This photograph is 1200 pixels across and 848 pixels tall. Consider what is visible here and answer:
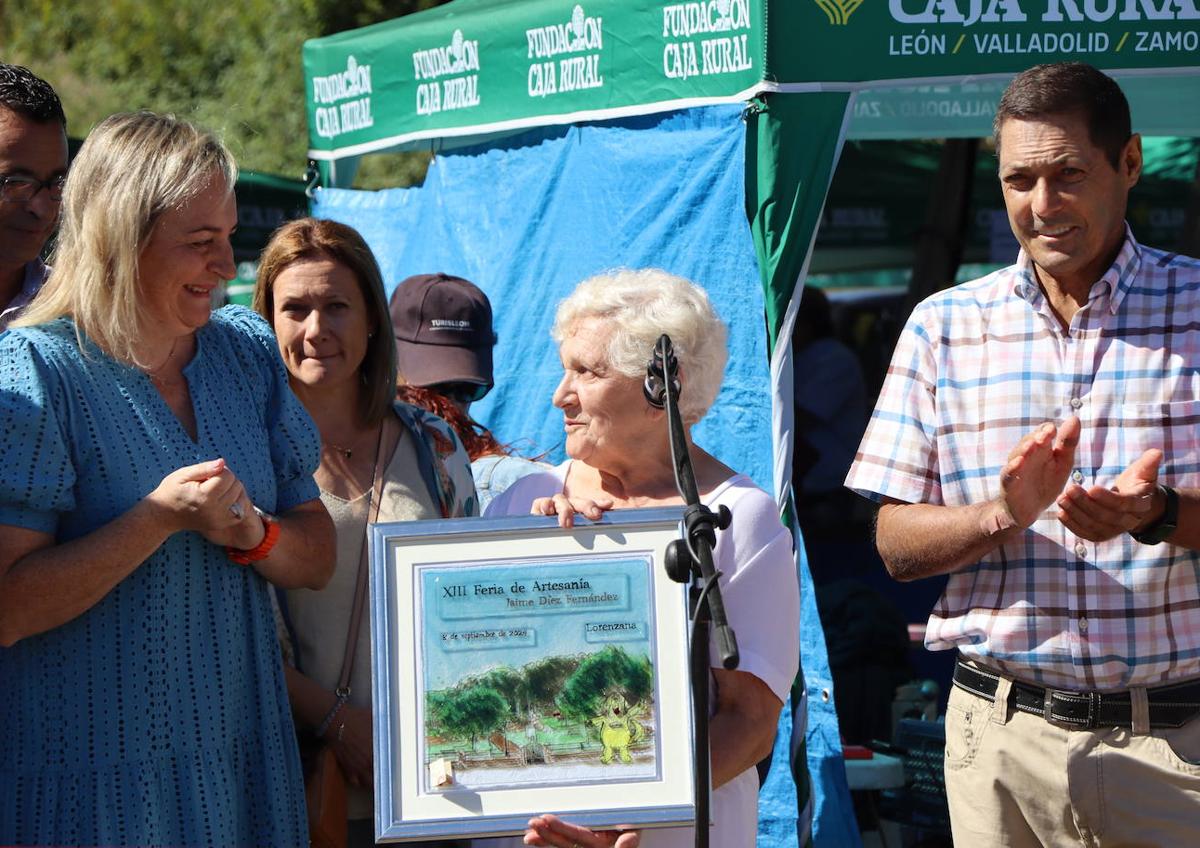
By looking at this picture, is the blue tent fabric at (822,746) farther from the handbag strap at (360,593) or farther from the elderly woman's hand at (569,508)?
the elderly woman's hand at (569,508)

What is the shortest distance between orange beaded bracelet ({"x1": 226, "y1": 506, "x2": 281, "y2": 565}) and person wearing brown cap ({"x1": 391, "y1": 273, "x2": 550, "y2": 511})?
1590mm

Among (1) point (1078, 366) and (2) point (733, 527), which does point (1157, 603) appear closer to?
(1) point (1078, 366)

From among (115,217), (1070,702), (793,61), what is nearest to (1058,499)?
(1070,702)

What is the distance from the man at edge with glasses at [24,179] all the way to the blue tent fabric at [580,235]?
7.29ft

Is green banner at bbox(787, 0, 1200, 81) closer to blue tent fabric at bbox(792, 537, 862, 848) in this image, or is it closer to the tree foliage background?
blue tent fabric at bbox(792, 537, 862, 848)

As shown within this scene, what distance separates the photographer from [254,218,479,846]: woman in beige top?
3352mm

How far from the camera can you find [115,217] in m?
2.68

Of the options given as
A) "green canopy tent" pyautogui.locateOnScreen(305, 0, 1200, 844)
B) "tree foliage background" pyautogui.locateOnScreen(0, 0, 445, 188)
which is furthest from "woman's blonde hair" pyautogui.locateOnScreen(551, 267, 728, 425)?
"tree foliage background" pyautogui.locateOnScreen(0, 0, 445, 188)

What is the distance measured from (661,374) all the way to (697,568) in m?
0.33

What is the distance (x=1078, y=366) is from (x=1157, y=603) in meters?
0.50

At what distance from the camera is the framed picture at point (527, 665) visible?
2.49 meters

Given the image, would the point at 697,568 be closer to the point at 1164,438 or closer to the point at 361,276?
the point at 1164,438

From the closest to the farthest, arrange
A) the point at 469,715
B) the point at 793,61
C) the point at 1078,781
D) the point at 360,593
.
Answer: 1. the point at 469,715
2. the point at 1078,781
3. the point at 360,593
4. the point at 793,61

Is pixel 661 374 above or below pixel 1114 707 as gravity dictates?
above
